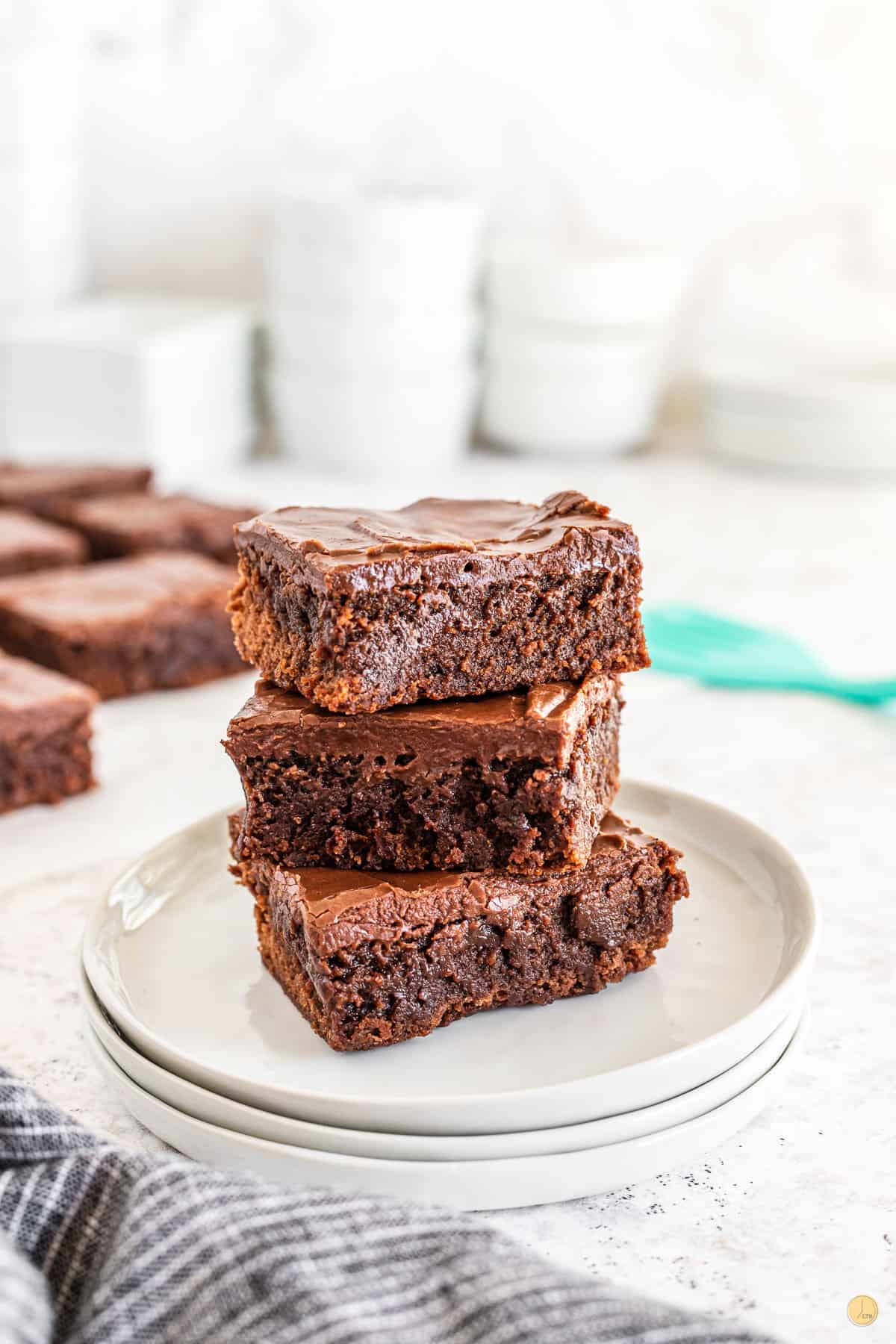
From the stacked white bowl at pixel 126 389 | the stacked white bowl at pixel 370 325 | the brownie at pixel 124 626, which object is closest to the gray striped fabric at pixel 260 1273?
the brownie at pixel 124 626

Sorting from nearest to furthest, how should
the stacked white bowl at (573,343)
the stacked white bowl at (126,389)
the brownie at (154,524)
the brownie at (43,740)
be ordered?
the brownie at (43,740) < the brownie at (154,524) < the stacked white bowl at (126,389) < the stacked white bowl at (573,343)

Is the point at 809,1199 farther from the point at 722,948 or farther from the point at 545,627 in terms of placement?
the point at 545,627

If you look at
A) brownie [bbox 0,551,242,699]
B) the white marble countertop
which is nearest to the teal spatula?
the white marble countertop

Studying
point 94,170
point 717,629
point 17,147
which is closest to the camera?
point 717,629

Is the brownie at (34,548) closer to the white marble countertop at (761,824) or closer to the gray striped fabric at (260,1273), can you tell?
the white marble countertop at (761,824)

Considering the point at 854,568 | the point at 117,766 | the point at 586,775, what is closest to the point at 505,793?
the point at 586,775

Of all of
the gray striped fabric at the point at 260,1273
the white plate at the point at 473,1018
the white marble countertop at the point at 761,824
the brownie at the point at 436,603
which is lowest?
the white marble countertop at the point at 761,824
